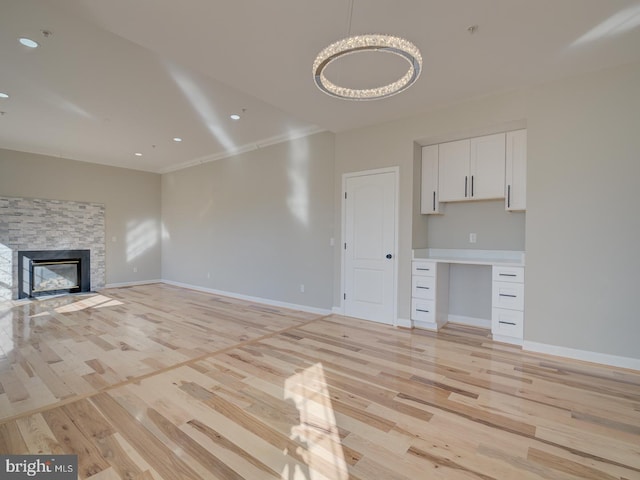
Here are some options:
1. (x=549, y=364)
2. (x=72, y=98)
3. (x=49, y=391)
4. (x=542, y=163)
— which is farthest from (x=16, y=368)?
(x=542, y=163)

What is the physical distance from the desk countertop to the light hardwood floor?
3.11ft

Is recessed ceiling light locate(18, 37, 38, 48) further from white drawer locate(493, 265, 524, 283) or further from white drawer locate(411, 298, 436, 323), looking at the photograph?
white drawer locate(493, 265, 524, 283)

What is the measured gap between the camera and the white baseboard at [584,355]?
2875 millimetres

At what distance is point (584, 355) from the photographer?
121 inches

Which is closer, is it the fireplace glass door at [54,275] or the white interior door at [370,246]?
the white interior door at [370,246]

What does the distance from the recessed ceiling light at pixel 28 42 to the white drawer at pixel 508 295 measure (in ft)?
17.5

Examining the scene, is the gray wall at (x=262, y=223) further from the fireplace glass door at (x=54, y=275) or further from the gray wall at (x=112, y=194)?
the fireplace glass door at (x=54, y=275)

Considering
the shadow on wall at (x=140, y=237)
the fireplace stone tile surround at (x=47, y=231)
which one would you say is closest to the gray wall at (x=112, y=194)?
the shadow on wall at (x=140, y=237)

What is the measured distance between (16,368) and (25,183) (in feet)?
17.1

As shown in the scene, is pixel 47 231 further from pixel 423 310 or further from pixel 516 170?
pixel 516 170

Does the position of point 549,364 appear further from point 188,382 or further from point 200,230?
point 200,230

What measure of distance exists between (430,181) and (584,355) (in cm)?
257

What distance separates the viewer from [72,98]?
13.0 ft

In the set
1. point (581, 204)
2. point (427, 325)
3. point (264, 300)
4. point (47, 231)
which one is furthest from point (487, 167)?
point (47, 231)
